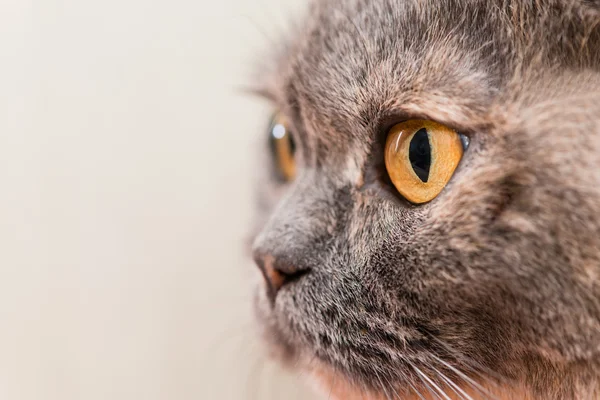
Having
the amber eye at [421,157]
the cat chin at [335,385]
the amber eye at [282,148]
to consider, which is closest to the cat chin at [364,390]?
the cat chin at [335,385]

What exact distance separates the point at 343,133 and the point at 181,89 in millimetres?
646

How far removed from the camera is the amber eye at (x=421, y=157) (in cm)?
61

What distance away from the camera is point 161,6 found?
122 centimetres

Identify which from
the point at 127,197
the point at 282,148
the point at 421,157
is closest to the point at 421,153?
the point at 421,157

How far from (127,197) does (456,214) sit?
823 millimetres

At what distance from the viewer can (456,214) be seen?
22.6 inches

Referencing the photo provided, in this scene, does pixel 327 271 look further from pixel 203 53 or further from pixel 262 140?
pixel 203 53

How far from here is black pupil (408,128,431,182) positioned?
628 millimetres

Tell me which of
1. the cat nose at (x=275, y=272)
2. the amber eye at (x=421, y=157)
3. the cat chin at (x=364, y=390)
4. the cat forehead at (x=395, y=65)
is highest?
the cat forehead at (x=395, y=65)

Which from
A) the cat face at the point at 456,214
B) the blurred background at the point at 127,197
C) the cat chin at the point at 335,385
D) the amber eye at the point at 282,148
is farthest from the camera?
the blurred background at the point at 127,197

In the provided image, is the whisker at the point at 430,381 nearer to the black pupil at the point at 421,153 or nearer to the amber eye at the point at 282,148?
the black pupil at the point at 421,153

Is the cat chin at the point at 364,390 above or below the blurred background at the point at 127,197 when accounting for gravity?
below

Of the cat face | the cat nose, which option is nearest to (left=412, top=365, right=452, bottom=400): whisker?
the cat face

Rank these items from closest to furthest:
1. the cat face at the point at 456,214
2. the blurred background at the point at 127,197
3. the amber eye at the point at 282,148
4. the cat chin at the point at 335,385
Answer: the cat face at the point at 456,214 → the cat chin at the point at 335,385 → the amber eye at the point at 282,148 → the blurred background at the point at 127,197
